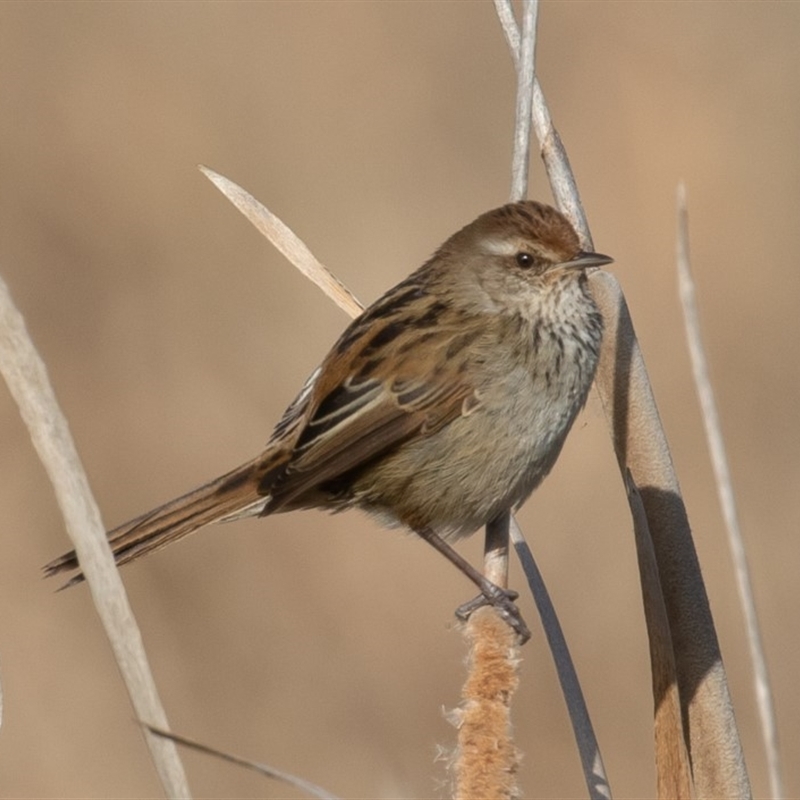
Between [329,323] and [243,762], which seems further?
[329,323]

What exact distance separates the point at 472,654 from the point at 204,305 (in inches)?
166

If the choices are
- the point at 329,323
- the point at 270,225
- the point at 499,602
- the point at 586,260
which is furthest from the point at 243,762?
the point at 329,323

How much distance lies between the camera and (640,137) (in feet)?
21.8

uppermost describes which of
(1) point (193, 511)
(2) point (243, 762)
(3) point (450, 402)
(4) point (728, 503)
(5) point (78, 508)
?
(3) point (450, 402)

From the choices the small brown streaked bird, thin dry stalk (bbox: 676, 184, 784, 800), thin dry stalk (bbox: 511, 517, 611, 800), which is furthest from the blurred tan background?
thin dry stalk (bbox: 676, 184, 784, 800)

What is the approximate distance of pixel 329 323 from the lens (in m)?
6.32

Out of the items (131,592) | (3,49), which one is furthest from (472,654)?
(3,49)

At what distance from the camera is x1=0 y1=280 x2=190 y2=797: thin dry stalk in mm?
2178

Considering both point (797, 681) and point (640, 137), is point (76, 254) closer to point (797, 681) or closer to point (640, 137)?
point (640, 137)

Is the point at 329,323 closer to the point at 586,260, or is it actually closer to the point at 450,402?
the point at 450,402

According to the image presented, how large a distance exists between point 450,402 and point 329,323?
2.62 meters

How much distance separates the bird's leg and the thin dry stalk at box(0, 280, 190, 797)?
0.70 metres

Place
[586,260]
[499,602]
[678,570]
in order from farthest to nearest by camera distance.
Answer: [586,260] < [499,602] < [678,570]

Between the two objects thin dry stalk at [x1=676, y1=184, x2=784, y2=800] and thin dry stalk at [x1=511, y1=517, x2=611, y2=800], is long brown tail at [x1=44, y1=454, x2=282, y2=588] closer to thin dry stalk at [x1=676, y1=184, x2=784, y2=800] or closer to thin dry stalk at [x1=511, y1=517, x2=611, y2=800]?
thin dry stalk at [x1=511, y1=517, x2=611, y2=800]
